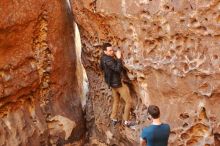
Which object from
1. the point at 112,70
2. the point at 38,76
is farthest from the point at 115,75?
the point at 38,76

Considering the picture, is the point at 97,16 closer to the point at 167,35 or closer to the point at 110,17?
the point at 110,17

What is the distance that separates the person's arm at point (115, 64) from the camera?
7.71m

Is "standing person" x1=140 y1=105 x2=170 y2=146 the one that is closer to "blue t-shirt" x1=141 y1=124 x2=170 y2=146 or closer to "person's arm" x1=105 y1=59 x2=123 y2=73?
"blue t-shirt" x1=141 y1=124 x2=170 y2=146

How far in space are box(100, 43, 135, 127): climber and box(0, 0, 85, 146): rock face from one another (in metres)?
1.01

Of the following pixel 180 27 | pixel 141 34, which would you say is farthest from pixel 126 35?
pixel 180 27

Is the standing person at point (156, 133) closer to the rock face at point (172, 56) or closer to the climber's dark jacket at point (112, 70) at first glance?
the rock face at point (172, 56)

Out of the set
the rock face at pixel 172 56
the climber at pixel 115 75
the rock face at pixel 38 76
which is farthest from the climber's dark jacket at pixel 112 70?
the rock face at pixel 38 76

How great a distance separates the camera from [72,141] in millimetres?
9070

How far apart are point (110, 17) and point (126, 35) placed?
39cm

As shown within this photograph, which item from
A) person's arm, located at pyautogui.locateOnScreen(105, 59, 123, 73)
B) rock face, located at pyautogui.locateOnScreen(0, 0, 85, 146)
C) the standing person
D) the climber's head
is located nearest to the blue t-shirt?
the standing person

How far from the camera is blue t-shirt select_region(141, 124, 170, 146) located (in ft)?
18.2

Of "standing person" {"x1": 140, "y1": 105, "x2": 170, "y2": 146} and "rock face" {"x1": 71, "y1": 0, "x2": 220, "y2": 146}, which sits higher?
"rock face" {"x1": 71, "y1": 0, "x2": 220, "y2": 146}

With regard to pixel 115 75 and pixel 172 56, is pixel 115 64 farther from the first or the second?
pixel 172 56

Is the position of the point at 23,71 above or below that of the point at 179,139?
above
